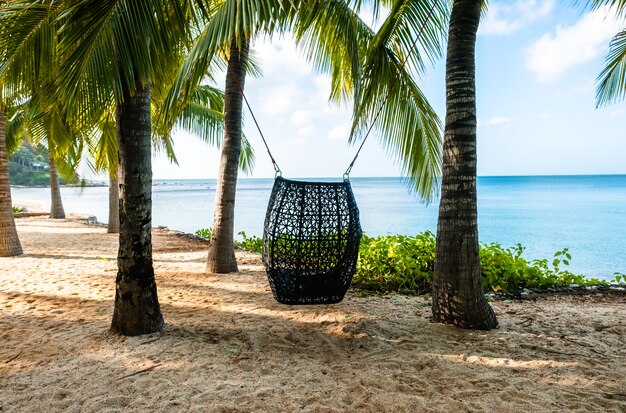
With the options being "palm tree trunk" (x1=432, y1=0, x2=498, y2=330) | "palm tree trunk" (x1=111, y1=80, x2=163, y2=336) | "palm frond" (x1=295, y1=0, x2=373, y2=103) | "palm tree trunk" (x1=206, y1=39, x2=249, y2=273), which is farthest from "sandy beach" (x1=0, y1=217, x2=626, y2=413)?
"palm frond" (x1=295, y1=0, x2=373, y2=103)

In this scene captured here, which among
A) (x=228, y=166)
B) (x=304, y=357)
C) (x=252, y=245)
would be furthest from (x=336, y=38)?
(x=252, y=245)

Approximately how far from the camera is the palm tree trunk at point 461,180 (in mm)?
3252

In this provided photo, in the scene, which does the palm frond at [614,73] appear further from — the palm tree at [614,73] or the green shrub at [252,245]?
the green shrub at [252,245]

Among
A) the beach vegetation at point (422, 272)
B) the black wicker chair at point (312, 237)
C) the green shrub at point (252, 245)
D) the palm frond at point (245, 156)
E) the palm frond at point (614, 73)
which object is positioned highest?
the palm frond at point (614, 73)

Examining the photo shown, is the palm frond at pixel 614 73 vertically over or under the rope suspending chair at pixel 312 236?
over

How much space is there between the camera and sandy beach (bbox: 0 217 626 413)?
2314 mm

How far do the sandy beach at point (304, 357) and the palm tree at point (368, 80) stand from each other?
4.43 ft

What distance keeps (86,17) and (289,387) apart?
2.55 meters

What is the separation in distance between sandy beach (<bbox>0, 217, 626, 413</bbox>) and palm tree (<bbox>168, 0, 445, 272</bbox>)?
1.35 metres

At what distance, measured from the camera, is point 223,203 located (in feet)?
17.9

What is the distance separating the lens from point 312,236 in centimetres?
339

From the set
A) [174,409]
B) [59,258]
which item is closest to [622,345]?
[174,409]

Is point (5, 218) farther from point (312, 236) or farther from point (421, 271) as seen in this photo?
point (421, 271)

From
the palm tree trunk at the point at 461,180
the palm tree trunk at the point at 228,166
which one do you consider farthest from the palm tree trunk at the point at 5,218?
the palm tree trunk at the point at 461,180
